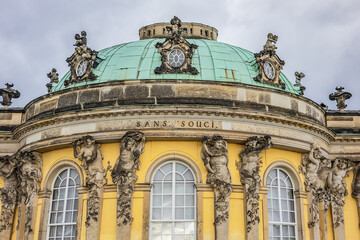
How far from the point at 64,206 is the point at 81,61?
6.26m

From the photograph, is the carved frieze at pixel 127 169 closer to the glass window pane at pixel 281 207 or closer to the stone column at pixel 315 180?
the glass window pane at pixel 281 207

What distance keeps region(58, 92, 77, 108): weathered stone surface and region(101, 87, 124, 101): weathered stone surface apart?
4.48 ft

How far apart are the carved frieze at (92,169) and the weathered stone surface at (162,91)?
9.67ft

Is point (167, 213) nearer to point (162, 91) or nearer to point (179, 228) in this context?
point (179, 228)

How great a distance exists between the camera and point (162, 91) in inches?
744

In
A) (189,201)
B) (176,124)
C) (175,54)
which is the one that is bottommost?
(189,201)

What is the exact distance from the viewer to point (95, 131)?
18.7 m

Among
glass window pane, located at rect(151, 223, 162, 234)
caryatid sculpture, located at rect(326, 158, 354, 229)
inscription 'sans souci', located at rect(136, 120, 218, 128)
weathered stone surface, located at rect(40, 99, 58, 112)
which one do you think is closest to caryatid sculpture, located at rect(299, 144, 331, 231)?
caryatid sculpture, located at rect(326, 158, 354, 229)

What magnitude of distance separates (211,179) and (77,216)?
17.3ft

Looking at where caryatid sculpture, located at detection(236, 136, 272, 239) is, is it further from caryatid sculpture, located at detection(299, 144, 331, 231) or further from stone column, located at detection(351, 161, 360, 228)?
stone column, located at detection(351, 161, 360, 228)

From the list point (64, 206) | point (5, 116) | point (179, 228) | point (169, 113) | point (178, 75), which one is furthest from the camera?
point (5, 116)

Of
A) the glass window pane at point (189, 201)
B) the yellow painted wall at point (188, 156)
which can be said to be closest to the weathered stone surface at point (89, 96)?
the yellow painted wall at point (188, 156)

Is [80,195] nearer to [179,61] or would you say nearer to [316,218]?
[179,61]

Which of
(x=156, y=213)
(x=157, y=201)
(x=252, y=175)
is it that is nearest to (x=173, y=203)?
(x=157, y=201)
